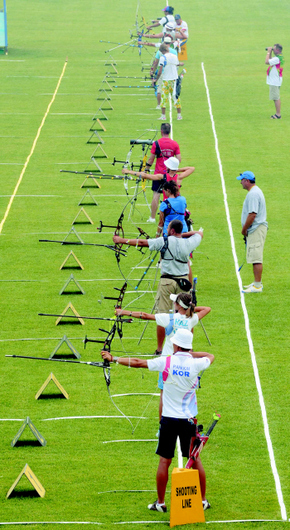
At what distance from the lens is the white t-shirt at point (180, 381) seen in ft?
25.5

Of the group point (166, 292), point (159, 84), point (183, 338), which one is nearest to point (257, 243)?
point (166, 292)

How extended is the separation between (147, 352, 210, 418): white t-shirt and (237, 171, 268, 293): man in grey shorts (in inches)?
240

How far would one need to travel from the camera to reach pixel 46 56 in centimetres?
3662

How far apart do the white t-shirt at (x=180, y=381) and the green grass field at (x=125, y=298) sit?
3.80ft

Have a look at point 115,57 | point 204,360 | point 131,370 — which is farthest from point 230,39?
point 204,360

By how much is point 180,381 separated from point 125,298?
6.46 meters

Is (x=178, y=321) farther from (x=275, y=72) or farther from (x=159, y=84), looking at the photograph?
(x=275, y=72)

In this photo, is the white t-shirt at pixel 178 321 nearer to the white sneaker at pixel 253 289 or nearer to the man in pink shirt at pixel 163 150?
the white sneaker at pixel 253 289

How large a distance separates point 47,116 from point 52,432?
19230 millimetres

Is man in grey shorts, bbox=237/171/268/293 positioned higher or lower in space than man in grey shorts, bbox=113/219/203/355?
higher

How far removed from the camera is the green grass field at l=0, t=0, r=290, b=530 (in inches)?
349

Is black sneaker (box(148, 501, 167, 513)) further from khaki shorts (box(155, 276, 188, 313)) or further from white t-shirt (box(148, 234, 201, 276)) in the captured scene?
white t-shirt (box(148, 234, 201, 276))

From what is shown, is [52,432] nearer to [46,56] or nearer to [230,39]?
[46,56]

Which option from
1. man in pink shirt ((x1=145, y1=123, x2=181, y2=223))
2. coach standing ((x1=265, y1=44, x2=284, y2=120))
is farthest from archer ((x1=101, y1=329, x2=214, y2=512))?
coach standing ((x1=265, y1=44, x2=284, y2=120))
